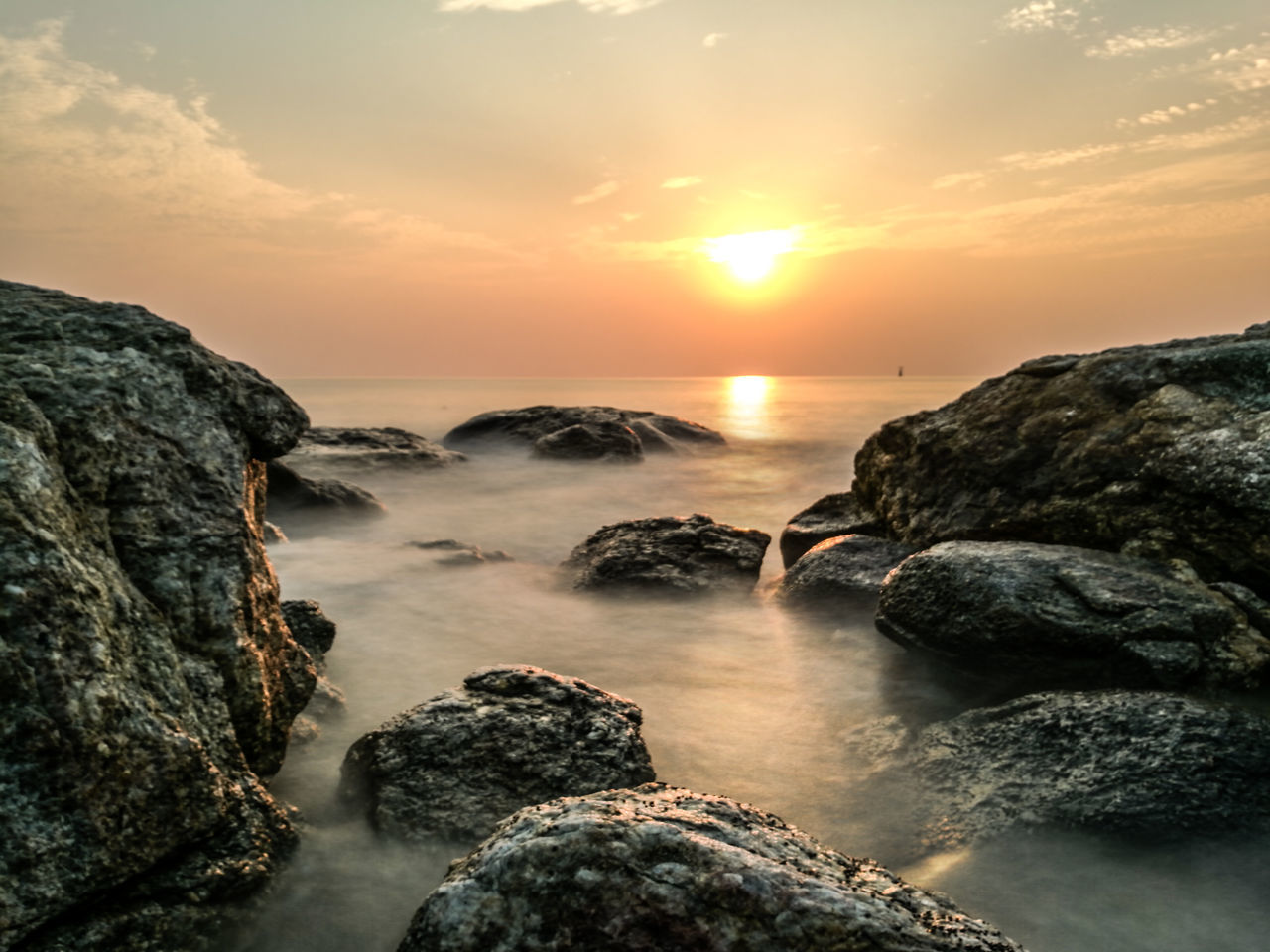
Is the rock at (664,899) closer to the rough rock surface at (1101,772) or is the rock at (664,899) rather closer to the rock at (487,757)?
the rock at (487,757)

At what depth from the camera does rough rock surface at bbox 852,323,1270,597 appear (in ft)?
18.3

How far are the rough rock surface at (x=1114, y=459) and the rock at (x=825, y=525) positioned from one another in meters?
0.54

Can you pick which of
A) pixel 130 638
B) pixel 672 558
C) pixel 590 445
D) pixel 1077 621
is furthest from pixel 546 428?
pixel 130 638

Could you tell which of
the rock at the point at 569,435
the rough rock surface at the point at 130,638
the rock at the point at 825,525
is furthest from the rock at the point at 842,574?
the rock at the point at 569,435

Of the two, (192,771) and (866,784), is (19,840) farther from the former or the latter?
(866,784)

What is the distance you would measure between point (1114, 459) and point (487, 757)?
499 cm

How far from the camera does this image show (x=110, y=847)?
8.69 ft

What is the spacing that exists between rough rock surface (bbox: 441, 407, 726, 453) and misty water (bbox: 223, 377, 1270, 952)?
9.67m

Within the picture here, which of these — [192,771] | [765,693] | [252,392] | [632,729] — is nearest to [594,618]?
[765,693]

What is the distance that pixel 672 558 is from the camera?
27.6 feet

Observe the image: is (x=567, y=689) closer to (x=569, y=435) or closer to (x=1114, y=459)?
(x=1114, y=459)

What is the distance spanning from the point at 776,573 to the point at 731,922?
6.96 meters

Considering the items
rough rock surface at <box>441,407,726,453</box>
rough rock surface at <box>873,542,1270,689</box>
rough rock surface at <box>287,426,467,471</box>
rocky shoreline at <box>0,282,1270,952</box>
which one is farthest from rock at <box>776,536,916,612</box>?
rough rock surface at <box>441,407,726,453</box>

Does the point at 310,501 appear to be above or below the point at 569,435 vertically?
below
